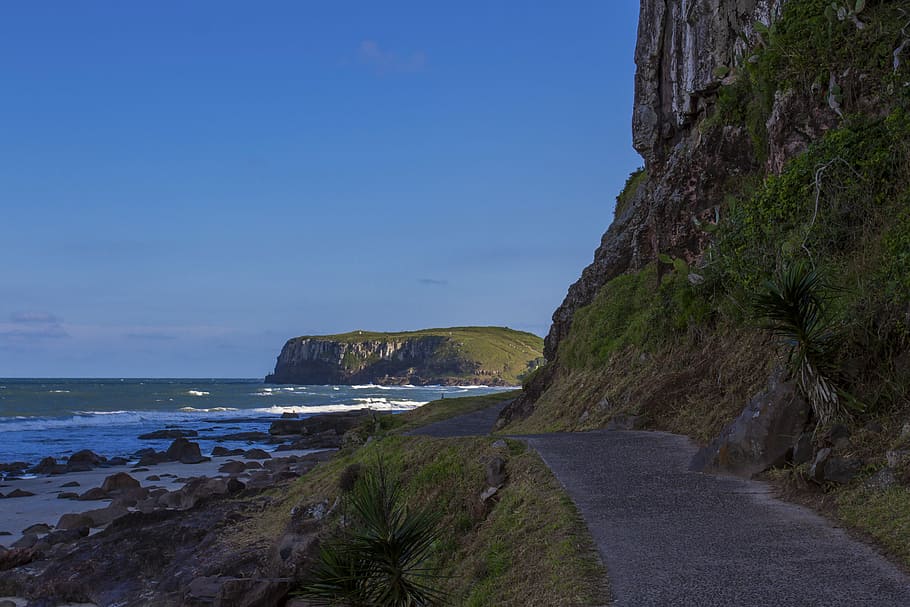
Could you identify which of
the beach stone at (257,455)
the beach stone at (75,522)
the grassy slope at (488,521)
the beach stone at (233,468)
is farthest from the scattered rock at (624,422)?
the beach stone at (257,455)

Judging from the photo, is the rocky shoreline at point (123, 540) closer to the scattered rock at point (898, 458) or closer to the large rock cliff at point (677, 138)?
the scattered rock at point (898, 458)

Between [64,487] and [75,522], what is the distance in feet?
31.2

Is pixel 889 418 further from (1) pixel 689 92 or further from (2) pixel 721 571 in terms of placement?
(1) pixel 689 92

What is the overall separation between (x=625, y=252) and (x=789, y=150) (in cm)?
1234

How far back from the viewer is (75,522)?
18719 mm

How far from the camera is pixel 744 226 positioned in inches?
539

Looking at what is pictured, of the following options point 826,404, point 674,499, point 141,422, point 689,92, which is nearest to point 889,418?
point 826,404

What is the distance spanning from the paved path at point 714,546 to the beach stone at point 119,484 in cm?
1975

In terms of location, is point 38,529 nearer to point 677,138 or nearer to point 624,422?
point 624,422

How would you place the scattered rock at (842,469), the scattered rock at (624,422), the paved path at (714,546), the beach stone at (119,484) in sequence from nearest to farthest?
the paved path at (714,546)
the scattered rock at (842,469)
the scattered rock at (624,422)
the beach stone at (119,484)

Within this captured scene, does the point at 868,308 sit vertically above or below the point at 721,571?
above

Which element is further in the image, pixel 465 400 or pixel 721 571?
pixel 465 400

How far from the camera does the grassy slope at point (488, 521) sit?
6.29 meters

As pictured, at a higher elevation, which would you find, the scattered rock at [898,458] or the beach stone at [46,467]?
the scattered rock at [898,458]
